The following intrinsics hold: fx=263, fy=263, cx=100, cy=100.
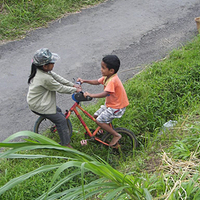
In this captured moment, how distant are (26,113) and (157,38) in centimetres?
409

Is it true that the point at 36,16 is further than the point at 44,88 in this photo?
Yes

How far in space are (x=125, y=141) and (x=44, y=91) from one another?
1.51 meters

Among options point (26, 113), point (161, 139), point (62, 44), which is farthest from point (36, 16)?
point (161, 139)

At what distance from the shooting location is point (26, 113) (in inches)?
192

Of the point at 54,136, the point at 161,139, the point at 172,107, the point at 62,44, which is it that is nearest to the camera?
the point at 161,139

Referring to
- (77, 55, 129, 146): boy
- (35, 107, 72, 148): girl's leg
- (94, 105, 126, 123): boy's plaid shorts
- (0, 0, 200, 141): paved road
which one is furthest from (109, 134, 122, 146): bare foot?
(0, 0, 200, 141): paved road

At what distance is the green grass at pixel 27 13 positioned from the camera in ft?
23.0

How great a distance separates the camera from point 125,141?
4.14m

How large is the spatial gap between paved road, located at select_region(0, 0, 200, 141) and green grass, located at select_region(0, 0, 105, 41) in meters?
0.27

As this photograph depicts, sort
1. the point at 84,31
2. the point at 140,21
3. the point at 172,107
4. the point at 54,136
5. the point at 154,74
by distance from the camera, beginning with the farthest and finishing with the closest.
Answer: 1. the point at 140,21
2. the point at 84,31
3. the point at 154,74
4. the point at 172,107
5. the point at 54,136

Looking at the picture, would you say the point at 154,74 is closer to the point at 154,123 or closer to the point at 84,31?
the point at 154,123

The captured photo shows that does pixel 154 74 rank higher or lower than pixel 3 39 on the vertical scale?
lower

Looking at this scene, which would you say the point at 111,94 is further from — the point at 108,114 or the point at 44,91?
the point at 44,91

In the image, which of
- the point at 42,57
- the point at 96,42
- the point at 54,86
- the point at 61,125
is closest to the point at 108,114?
the point at 61,125
